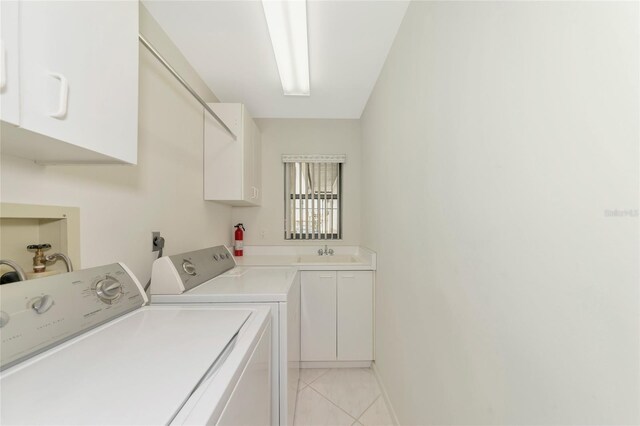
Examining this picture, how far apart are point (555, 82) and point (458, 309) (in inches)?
30.1

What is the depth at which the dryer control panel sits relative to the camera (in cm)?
133

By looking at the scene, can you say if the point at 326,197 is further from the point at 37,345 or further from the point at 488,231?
the point at 37,345

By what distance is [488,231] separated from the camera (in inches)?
32.0

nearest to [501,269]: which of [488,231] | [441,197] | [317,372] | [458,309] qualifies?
[488,231]

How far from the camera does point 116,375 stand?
636mm

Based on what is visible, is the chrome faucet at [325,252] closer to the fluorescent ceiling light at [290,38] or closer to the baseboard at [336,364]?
the baseboard at [336,364]

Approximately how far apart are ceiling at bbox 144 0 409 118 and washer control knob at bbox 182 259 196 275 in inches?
58.1

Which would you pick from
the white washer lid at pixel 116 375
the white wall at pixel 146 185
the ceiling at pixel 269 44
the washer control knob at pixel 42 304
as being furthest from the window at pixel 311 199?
the washer control knob at pixel 42 304

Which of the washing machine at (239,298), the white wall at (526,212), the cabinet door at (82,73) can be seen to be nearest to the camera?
the white wall at (526,212)

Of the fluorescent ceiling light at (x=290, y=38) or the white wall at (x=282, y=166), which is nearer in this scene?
the fluorescent ceiling light at (x=290, y=38)

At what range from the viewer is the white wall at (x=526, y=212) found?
470mm

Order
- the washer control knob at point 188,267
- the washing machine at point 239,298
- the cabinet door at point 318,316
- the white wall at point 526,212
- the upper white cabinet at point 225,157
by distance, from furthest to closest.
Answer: the cabinet door at point 318,316, the upper white cabinet at point 225,157, the washer control knob at point 188,267, the washing machine at point 239,298, the white wall at point 526,212

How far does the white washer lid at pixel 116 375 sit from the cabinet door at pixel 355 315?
161 centimetres

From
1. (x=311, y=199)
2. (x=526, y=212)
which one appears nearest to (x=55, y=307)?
(x=526, y=212)
